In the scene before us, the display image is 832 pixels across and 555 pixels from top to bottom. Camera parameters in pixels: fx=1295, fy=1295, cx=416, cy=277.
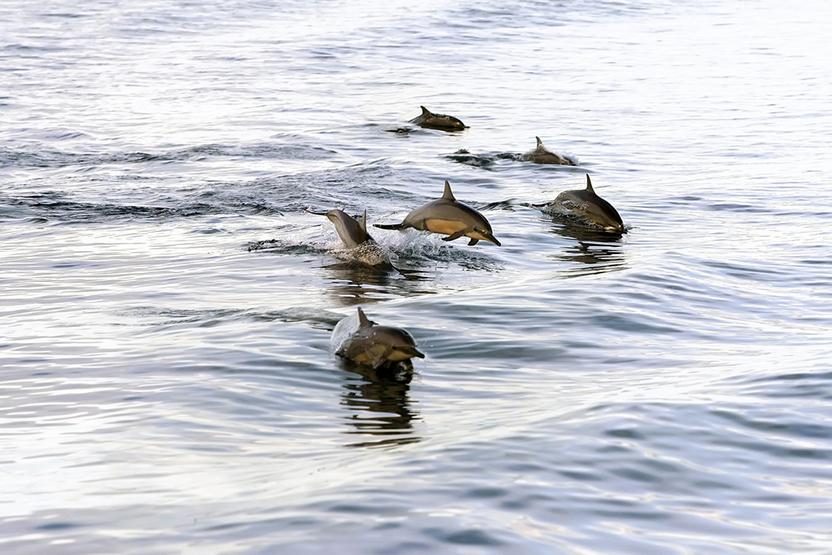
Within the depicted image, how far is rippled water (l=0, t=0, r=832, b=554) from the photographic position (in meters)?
5.69

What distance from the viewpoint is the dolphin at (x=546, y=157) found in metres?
18.5

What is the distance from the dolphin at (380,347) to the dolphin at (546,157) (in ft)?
34.9

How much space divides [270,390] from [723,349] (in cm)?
330

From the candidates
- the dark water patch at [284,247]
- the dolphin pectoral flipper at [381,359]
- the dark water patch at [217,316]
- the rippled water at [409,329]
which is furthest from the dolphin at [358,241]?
the dolphin pectoral flipper at [381,359]

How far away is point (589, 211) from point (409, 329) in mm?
4983

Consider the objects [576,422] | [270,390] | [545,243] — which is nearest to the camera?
[576,422]

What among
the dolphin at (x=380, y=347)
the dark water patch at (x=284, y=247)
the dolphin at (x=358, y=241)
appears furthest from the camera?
the dark water patch at (x=284, y=247)

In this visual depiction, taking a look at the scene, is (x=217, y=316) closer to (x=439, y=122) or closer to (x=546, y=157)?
(x=546, y=157)

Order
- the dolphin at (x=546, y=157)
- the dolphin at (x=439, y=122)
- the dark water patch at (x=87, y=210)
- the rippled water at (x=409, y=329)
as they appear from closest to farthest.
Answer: the rippled water at (x=409, y=329)
the dark water patch at (x=87, y=210)
the dolphin at (x=546, y=157)
the dolphin at (x=439, y=122)

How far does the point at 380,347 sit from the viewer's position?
8.05 meters

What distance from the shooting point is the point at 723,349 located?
29.8 ft

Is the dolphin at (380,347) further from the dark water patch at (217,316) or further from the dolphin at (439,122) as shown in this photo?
the dolphin at (439,122)

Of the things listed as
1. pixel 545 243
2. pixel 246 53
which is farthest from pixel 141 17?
pixel 545 243

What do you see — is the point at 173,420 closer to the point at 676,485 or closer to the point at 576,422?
the point at 576,422
